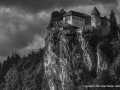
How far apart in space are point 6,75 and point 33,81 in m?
19.3

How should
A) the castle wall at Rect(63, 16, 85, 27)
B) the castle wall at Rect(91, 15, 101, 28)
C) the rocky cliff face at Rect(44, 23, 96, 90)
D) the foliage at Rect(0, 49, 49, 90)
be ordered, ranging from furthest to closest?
1. the foliage at Rect(0, 49, 49, 90)
2. the castle wall at Rect(63, 16, 85, 27)
3. the castle wall at Rect(91, 15, 101, 28)
4. the rocky cliff face at Rect(44, 23, 96, 90)

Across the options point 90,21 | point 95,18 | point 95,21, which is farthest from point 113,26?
point 90,21

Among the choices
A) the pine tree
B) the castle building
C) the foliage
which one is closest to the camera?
the pine tree

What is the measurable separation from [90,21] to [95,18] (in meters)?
1.71

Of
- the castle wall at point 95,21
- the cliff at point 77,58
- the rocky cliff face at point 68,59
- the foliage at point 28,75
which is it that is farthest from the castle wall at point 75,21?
the foliage at point 28,75

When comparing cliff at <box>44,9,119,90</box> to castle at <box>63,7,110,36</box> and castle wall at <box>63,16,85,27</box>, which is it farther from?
castle wall at <box>63,16,85,27</box>

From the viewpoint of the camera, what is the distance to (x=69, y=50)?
79.5m

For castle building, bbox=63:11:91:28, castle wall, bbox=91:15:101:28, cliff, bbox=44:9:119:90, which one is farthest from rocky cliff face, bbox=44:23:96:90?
castle wall, bbox=91:15:101:28

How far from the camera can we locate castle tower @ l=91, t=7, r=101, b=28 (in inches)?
3206

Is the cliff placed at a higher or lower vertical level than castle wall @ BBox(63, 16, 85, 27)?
lower

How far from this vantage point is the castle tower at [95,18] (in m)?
81.4

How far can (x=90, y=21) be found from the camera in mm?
83500

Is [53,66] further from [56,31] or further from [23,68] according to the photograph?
[23,68]

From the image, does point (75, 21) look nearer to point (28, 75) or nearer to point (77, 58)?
point (77, 58)
